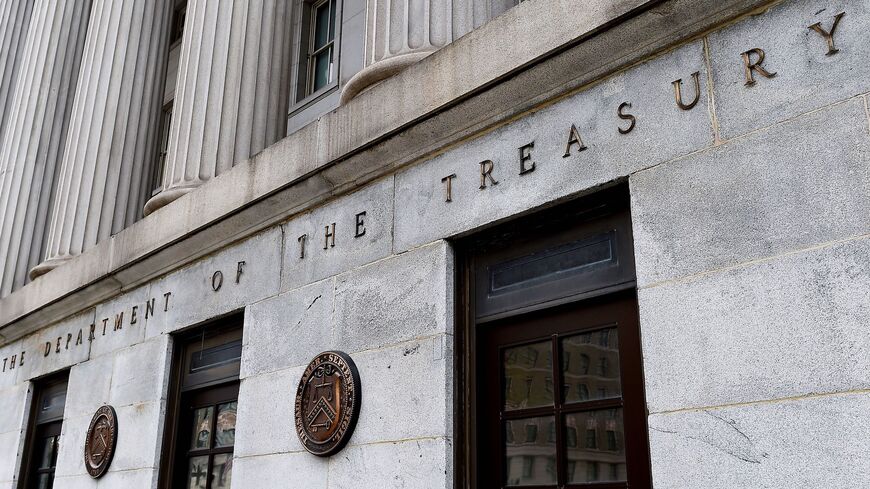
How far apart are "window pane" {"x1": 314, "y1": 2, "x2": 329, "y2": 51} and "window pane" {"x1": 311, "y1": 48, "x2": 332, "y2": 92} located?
259mm

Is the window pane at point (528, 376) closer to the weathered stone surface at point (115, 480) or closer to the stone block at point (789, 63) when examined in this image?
the stone block at point (789, 63)

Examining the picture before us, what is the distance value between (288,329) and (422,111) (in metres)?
2.51

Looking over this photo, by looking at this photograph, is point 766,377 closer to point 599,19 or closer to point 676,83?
point 676,83

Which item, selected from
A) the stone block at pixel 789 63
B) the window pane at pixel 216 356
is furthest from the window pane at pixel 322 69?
the stone block at pixel 789 63

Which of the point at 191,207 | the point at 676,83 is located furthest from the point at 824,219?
the point at 191,207

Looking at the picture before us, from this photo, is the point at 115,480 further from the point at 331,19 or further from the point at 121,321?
the point at 331,19

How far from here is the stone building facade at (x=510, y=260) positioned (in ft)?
14.5

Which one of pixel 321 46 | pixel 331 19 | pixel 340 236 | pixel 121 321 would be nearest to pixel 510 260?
pixel 340 236

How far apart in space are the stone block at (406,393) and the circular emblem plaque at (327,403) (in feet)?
0.28

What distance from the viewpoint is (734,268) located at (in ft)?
15.2

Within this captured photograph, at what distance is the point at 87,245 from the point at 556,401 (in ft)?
29.7

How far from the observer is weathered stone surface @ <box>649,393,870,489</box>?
13.1ft

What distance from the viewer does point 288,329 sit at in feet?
25.5

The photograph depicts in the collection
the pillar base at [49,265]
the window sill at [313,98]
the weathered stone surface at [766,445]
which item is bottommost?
the weathered stone surface at [766,445]
